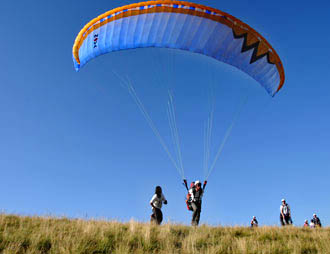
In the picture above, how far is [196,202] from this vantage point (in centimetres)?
977

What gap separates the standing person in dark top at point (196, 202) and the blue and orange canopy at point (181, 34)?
4.93 metres

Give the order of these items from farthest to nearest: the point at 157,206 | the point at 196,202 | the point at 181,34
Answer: the point at 181,34 → the point at 196,202 → the point at 157,206

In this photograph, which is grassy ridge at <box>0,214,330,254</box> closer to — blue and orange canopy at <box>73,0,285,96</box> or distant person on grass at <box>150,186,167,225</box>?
distant person on grass at <box>150,186,167,225</box>

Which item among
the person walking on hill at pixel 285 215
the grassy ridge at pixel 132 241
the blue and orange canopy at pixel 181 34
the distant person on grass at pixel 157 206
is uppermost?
the blue and orange canopy at pixel 181 34

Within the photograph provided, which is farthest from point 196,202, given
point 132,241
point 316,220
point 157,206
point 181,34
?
point 316,220

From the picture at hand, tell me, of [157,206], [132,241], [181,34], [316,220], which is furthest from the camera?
[316,220]

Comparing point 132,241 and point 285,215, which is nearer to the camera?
point 132,241

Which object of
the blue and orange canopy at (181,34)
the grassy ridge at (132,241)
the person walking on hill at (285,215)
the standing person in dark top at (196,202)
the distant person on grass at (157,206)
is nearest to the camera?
the grassy ridge at (132,241)

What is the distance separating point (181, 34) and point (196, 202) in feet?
19.9

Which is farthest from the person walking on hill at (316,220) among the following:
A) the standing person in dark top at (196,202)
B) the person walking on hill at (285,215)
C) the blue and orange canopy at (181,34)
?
the standing person in dark top at (196,202)

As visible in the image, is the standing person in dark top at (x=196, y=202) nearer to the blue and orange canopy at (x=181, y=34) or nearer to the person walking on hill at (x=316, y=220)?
the blue and orange canopy at (x=181, y=34)

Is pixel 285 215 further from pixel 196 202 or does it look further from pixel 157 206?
pixel 157 206

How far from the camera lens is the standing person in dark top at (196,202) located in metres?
9.70

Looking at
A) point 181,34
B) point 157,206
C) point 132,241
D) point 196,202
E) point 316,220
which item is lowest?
point 132,241
